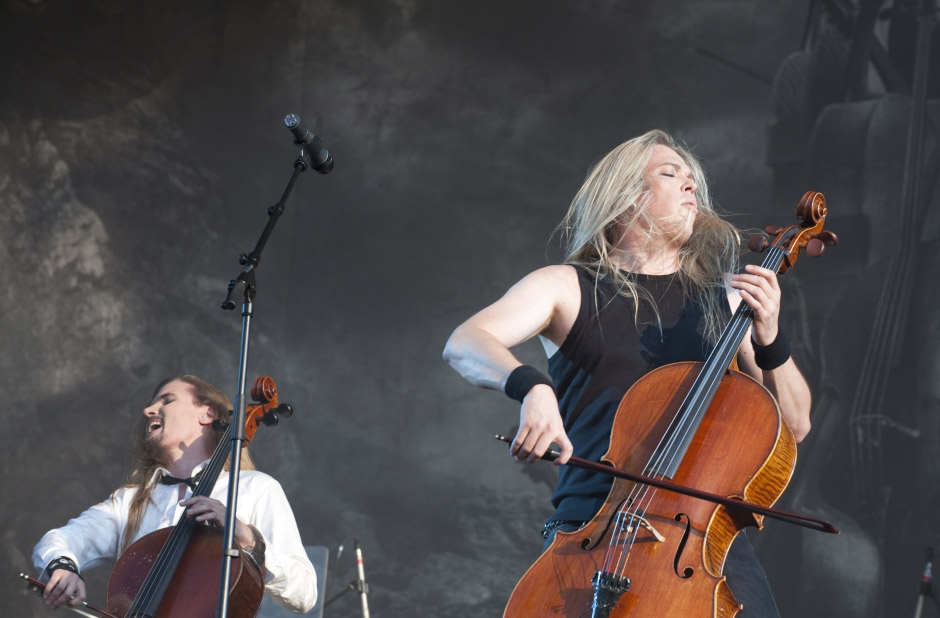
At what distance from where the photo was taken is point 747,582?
1592 mm

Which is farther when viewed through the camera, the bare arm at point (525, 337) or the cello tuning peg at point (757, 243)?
the cello tuning peg at point (757, 243)

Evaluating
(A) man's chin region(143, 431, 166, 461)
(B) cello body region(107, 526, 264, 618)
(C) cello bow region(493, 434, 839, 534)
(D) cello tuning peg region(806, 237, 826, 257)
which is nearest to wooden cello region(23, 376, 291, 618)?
(B) cello body region(107, 526, 264, 618)

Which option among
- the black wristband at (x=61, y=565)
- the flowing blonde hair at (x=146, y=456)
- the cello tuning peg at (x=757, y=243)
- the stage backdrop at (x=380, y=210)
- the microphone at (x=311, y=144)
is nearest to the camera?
the cello tuning peg at (x=757, y=243)

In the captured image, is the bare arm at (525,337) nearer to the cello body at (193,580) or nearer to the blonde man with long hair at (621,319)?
the blonde man with long hair at (621,319)

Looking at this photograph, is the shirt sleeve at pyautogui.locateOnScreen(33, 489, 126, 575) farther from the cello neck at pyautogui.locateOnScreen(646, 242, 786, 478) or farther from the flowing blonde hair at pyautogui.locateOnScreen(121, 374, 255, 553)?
the cello neck at pyautogui.locateOnScreen(646, 242, 786, 478)

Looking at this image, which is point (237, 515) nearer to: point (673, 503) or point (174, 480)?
point (174, 480)

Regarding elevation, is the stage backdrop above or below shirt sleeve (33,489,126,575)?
above

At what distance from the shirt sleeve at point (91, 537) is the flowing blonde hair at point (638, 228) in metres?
1.87

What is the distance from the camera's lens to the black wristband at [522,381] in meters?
1.53

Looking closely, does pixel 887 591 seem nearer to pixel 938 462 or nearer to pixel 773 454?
pixel 938 462

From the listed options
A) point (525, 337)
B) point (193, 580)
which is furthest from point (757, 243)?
point (193, 580)

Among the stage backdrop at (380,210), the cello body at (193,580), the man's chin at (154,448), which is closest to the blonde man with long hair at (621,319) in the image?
the cello body at (193,580)

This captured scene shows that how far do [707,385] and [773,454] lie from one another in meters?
0.17

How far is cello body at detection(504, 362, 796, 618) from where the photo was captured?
1.39 m
